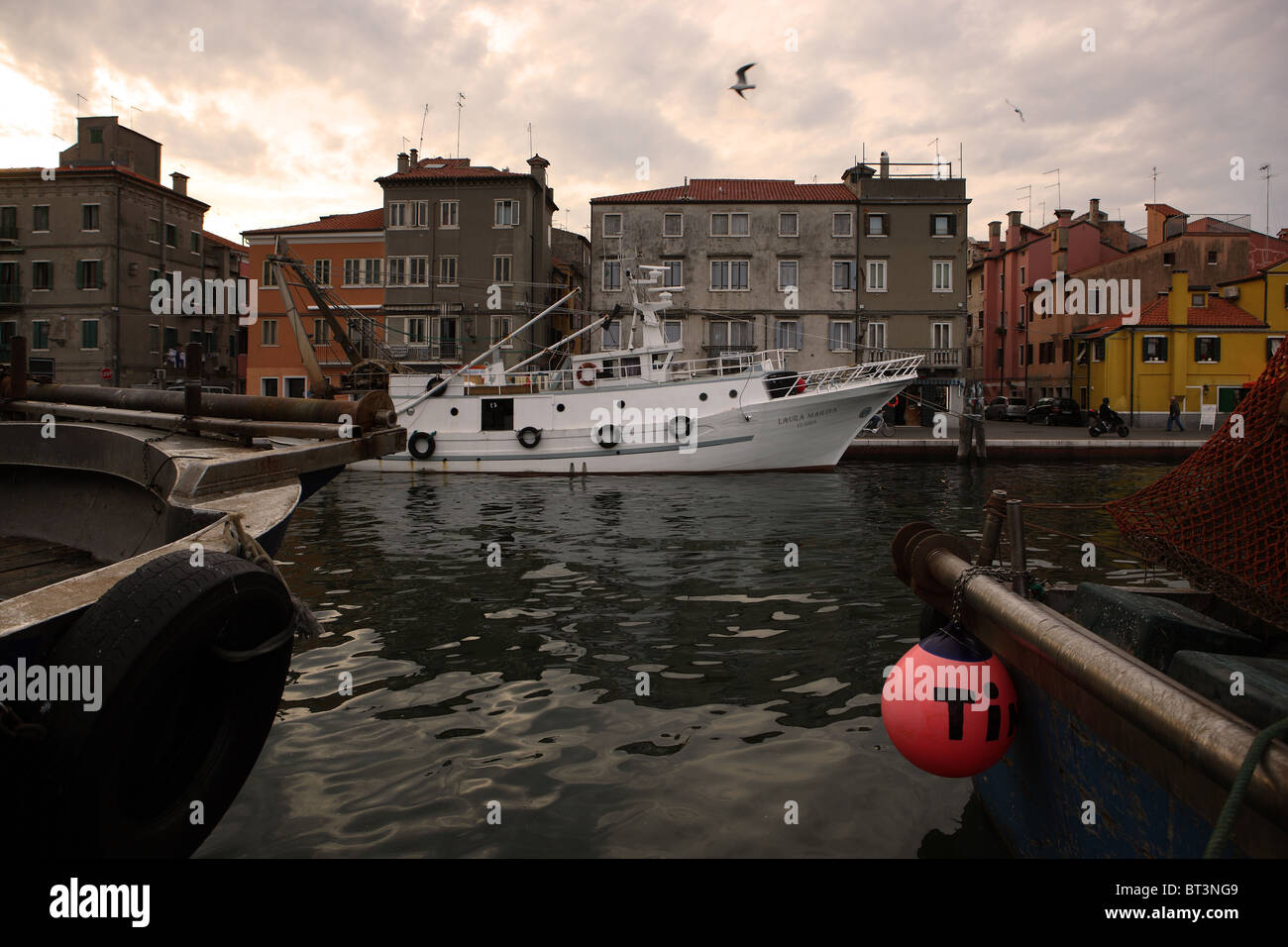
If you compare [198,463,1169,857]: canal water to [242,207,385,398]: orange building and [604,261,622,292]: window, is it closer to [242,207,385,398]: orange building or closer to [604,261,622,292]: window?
[604,261,622,292]: window

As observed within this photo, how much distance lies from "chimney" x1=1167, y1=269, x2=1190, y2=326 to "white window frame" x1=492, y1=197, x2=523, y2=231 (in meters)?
32.5

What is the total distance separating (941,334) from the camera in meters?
46.1

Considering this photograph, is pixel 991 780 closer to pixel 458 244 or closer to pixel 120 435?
pixel 120 435

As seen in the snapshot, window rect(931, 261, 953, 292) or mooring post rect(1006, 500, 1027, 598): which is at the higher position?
window rect(931, 261, 953, 292)

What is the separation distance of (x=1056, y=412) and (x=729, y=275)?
1840cm

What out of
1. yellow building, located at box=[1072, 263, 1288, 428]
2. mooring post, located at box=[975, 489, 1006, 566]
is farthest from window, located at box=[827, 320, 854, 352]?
mooring post, located at box=[975, 489, 1006, 566]

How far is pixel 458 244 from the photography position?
147 ft

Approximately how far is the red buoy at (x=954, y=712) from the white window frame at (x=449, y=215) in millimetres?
44053

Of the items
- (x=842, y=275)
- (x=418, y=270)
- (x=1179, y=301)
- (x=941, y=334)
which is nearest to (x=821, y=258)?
(x=842, y=275)

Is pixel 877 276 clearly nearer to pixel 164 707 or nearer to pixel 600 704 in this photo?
pixel 600 704

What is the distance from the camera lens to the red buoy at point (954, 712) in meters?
3.93

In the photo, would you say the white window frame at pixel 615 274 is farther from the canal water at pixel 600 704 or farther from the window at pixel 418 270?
the canal water at pixel 600 704

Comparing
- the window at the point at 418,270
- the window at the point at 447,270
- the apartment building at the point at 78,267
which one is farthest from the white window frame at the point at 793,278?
the apartment building at the point at 78,267

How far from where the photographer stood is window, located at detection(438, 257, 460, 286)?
44594mm
